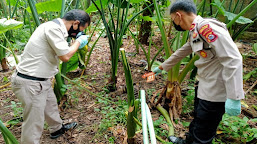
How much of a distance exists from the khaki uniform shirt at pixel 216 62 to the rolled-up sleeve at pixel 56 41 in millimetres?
908

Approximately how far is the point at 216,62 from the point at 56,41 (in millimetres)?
1100

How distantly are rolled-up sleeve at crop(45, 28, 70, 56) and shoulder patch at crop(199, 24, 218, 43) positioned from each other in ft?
3.09

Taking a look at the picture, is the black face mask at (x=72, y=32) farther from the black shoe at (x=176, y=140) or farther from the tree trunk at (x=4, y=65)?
the tree trunk at (x=4, y=65)

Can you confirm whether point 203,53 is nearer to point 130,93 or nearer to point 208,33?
point 208,33

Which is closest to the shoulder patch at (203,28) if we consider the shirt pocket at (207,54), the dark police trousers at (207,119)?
the shirt pocket at (207,54)

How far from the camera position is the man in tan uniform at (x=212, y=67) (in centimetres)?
104

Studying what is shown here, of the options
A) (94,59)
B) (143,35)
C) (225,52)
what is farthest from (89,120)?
(143,35)

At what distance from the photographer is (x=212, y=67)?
121 centimetres

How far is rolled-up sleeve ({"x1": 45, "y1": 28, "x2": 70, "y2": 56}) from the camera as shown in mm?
1315

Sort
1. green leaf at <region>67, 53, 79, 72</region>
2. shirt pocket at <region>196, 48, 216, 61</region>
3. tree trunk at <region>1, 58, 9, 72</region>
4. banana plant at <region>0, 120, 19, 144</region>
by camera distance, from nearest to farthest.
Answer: banana plant at <region>0, 120, 19, 144</region>, shirt pocket at <region>196, 48, 216, 61</region>, green leaf at <region>67, 53, 79, 72</region>, tree trunk at <region>1, 58, 9, 72</region>

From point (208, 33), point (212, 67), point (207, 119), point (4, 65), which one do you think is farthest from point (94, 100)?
point (4, 65)

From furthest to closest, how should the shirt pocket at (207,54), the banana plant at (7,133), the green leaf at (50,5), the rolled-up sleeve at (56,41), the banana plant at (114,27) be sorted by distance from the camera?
the banana plant at (114,27)
the green leaf at (50,5)
the rolled-up sleeve at (56,41)
the shirt pocket at (207,54)
the banana plant at (7,133)

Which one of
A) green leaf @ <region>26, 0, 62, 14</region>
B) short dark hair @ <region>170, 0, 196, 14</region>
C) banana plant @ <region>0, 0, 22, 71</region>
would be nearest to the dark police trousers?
short dark hair @ <region>170, 0, 196, 14</region>

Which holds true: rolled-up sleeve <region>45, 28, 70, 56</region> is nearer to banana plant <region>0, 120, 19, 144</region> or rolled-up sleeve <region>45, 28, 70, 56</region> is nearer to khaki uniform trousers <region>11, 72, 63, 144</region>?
khaki uniform trousers <region>11, 72, 63, 144</region>
